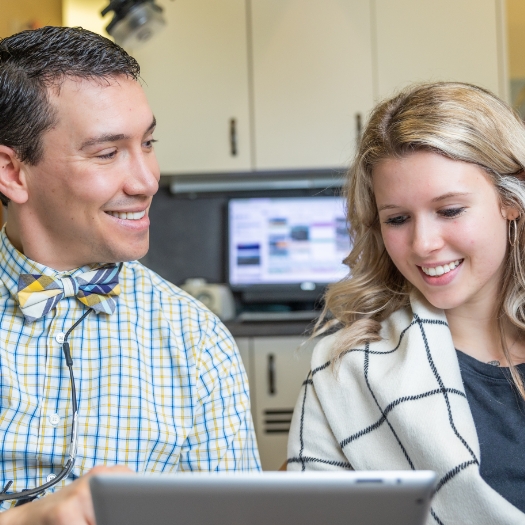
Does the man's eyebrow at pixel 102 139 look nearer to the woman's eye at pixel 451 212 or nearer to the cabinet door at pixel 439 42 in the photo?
the woman's eye at pixel 451 212

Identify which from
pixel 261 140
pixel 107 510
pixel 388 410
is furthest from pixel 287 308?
pixel 107 510

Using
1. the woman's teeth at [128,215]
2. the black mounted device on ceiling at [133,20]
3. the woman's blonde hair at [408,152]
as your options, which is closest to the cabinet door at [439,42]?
the black mounted device on ceiling at [133,20]

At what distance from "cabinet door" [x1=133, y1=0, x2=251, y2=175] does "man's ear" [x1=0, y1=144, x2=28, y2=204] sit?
2.05 metres

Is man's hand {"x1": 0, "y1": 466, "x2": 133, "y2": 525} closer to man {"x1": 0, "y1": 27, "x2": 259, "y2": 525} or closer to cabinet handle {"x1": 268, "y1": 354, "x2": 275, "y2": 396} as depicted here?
man {"x1": 0, "y1": 27, "x2": 259, "y2": 525}

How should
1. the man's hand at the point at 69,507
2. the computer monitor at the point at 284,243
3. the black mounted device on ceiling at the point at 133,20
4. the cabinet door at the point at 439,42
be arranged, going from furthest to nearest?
1. the computer monitor at the point at 284,243
2. the cabinet door at the point at 439,42
3. the black mounted device on ceiling at the point at 133,20
4. the man's hand at the point at 69,507

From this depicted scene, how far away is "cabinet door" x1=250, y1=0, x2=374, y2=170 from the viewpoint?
10.6ft

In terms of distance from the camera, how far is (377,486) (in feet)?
2.04

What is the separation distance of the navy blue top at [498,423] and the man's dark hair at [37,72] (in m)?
0.86

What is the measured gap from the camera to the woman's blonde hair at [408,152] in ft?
4.17

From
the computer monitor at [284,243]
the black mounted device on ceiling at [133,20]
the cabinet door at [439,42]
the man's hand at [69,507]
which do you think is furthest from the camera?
the computer monitor at [284,243]

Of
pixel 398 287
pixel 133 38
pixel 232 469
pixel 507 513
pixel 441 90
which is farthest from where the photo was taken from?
pixel 133 38

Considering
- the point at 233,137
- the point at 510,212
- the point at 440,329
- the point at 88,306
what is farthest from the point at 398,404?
the point at 233,137

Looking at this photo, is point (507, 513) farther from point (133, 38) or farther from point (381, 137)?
point (133, 38)

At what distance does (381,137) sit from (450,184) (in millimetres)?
183
